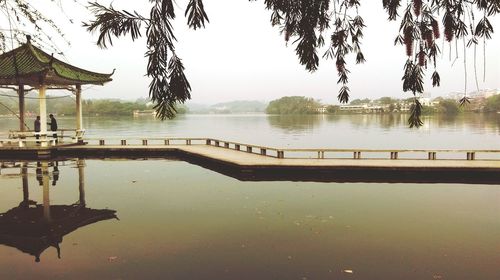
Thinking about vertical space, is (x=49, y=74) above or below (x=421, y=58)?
above

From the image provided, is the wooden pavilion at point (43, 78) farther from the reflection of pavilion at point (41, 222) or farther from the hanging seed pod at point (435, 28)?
the hanging seed pod at point (435, 28)

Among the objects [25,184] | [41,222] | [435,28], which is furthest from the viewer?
[25,184]

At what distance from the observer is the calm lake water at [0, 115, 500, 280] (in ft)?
23.5

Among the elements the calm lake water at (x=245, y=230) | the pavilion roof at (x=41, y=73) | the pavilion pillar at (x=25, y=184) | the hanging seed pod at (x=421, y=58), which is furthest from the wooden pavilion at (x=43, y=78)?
the hanging seed pod at (x=421, y=58)

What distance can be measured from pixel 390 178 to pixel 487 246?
750cm

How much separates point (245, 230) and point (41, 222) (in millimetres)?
5388

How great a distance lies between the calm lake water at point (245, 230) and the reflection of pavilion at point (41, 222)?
0.09 feet

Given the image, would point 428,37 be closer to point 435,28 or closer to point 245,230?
point 435,28

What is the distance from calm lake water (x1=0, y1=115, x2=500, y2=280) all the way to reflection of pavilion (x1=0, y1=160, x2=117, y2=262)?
28 millimetres

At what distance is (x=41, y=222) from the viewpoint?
10242 millimetres

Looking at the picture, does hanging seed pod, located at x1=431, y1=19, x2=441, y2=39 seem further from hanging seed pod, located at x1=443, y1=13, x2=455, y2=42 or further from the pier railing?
the pier railing

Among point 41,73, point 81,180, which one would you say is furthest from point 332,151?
point 41,73

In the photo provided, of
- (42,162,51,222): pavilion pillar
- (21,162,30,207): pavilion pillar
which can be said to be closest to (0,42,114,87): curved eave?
(21,162,30,207): pavilion pillar

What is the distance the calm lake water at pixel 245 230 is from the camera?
7.17 m
